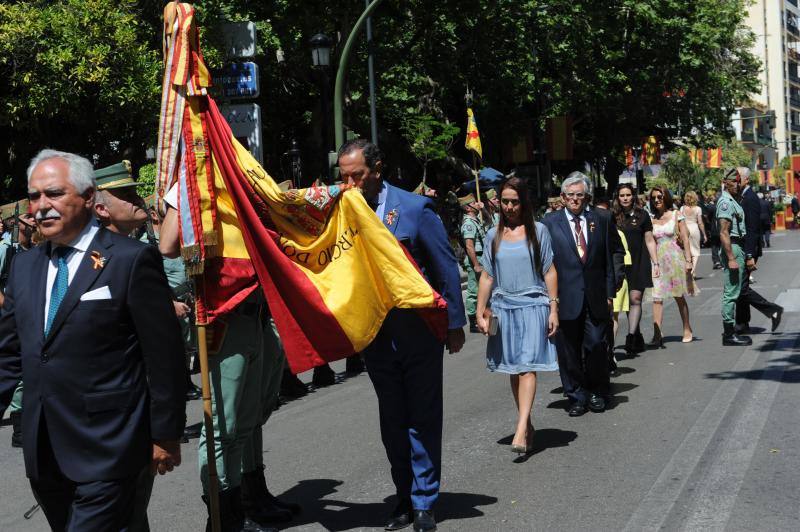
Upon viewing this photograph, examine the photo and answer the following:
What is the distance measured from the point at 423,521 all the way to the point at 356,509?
671mm

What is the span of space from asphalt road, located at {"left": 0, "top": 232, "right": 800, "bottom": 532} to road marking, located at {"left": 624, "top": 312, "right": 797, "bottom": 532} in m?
0.01

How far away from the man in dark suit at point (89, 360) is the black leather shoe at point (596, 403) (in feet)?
17.4

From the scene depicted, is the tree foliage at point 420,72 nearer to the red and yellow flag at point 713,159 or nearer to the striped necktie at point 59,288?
the striped necktie at point 59,288

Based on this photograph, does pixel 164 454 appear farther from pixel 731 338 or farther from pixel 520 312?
pixel 731 338

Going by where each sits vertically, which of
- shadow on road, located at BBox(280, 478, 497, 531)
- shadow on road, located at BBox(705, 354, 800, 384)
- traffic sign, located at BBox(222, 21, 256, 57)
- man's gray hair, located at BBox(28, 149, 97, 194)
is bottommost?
shadow on road, located at BBox(705, 354, 800, 384)

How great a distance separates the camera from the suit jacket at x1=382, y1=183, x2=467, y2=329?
18.2 ft

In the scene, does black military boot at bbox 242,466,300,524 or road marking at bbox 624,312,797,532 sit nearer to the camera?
road marking at bbox 624,312,797,532

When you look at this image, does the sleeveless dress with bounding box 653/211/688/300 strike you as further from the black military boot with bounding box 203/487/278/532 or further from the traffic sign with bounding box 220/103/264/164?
the black military boot with bounding box 203/487/278/532

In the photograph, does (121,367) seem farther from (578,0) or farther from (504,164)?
(504,164)

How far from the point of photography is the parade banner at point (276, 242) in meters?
5.06

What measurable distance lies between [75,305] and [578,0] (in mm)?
29022

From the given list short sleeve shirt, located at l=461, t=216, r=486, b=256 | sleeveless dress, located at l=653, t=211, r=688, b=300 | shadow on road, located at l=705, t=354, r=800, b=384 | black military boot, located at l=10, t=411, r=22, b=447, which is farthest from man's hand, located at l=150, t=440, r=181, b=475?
short sleeve shirt, located at l=461, t=216, r=486, b=256

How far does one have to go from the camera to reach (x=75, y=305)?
143 inches

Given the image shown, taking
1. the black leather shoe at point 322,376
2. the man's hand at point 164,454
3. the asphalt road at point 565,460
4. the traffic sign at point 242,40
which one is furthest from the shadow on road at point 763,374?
the man's hand at point 164,454
